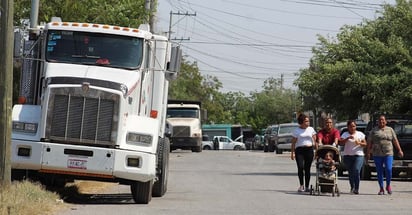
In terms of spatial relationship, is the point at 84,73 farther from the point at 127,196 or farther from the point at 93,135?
the point at 127,196

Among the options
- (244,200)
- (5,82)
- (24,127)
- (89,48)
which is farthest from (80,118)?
(244,200)

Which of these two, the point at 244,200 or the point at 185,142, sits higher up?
the point at 244,200

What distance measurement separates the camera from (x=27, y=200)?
47.5 feet

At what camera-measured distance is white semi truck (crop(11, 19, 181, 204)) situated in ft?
52.9

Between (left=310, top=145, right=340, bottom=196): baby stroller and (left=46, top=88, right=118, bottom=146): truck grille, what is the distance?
593cm

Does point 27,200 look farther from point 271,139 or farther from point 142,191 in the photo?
point 271,139

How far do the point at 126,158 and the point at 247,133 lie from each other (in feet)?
368

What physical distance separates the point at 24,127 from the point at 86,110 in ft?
3.74

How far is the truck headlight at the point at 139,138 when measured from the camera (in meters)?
16.3

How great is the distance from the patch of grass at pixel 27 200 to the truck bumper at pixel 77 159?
17.9 inches

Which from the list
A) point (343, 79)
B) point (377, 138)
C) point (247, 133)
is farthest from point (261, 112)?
point (377, 138)

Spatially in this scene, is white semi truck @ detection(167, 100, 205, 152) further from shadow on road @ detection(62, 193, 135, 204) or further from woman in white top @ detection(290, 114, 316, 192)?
shadow on road @ detection(62, 193, 135, 204)

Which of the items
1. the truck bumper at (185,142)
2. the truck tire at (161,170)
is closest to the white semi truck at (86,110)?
the truck tire at (161,170)

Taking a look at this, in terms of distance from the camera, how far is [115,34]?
17.5 m
